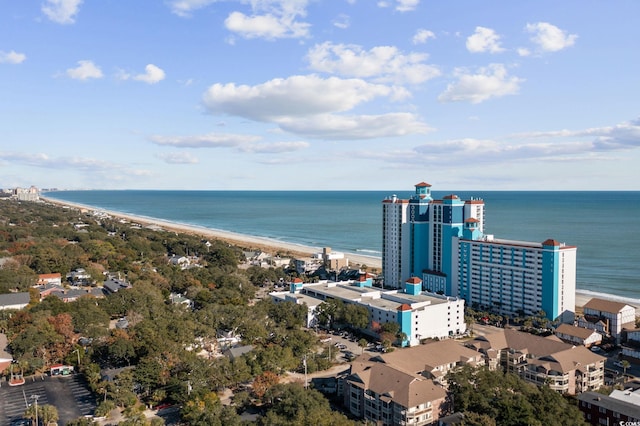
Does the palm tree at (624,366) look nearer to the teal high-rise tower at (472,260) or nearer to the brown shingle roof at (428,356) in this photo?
the brown shingle roof at (428,356)

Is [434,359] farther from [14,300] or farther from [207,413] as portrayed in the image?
[14,300]

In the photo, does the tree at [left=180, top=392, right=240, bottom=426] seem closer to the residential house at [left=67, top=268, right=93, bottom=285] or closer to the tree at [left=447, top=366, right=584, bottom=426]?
the tree at [left=447, top=366, right=584, bottom=426]

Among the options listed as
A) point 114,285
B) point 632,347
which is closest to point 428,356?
point 632,347

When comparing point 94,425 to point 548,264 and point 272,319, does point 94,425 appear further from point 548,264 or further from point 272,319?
point 548,264

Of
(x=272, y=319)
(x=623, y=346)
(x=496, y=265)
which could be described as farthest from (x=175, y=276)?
(x=623, y=346)

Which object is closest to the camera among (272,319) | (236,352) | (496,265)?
(236,352)
